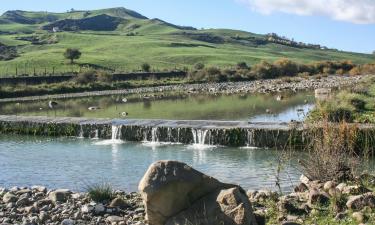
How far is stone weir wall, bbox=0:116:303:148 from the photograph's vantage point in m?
29.0

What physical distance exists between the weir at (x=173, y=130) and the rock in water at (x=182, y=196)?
14.5 meters

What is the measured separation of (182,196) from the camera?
10.9 m

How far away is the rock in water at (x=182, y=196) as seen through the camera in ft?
34.4

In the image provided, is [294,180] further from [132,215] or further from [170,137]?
[170,137]

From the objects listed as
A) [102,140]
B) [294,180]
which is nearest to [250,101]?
[102,140]

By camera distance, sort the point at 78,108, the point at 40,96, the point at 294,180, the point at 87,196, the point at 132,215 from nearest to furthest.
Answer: the point at 132,215
the point at 87,196
the point at 294,180
the point at 78,108
the point at 40,96

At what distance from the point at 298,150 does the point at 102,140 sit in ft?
42.6

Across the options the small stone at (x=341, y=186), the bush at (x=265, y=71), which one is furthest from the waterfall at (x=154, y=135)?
the bush at (x=265, y=71)

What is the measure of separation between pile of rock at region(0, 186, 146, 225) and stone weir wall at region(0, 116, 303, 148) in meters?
11.7

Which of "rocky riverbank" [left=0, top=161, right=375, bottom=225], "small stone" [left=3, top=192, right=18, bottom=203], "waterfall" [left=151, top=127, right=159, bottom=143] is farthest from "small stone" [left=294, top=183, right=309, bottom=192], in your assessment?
"waterfall" [left=151, top=127, right=159, bottom=143]

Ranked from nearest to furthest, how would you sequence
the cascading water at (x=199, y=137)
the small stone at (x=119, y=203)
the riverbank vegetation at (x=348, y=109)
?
the small stone at (x=119, y=203), the riverbank vegetation at (x=348, y=109), the cascading water at (x=199, y=137)

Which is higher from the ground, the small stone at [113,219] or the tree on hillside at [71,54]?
the tree on hillside at [71,54]

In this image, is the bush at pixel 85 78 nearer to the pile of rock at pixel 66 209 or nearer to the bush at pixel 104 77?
the bush at pixel 104 77

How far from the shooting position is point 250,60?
157 metres
